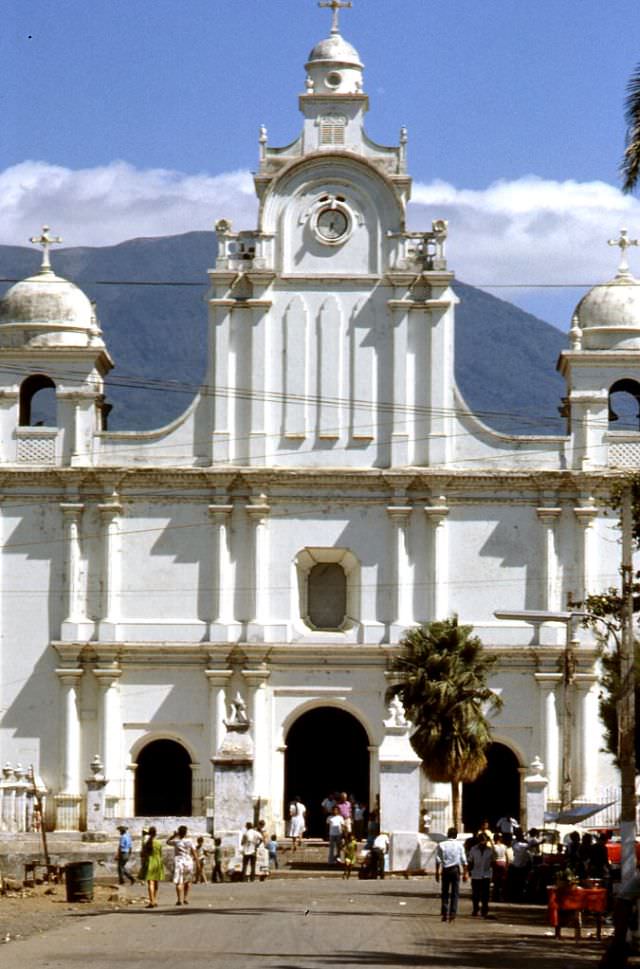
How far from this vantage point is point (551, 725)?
2857 inches

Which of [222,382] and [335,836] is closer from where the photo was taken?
[335,836]

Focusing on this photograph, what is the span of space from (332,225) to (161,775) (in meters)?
15.9

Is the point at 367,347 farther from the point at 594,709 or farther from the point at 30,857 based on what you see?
the point at 30,857

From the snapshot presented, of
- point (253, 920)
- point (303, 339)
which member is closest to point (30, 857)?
point (253, 920)

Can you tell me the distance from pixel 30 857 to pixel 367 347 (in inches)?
809

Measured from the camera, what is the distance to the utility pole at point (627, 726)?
42312 mm

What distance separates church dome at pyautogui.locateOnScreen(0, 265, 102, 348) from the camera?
7481 centimetres

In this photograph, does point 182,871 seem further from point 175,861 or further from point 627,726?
point 627,726

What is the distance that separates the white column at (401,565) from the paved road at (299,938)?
21.6 meters

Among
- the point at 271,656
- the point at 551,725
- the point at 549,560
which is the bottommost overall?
the point at 551,725

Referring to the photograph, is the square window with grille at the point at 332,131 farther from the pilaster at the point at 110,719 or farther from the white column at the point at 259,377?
the pilaster at the point at 110,719

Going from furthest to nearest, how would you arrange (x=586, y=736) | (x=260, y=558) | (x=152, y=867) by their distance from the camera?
(x=260, y=558)
(x=586, y=736)
(x=152, y=867)

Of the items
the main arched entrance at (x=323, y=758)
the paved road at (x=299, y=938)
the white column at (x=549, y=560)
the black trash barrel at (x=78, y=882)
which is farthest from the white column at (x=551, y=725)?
the black trash barrel at (x=78, y=882)

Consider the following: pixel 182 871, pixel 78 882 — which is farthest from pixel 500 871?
pixel 78 882
